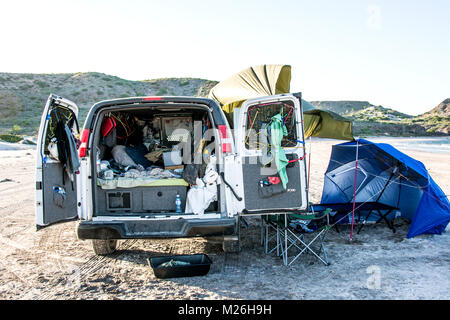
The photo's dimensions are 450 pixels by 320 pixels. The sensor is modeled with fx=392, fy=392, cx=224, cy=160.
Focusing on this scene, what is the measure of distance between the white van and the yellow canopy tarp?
150 centimetres

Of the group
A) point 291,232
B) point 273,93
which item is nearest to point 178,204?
point 291,232

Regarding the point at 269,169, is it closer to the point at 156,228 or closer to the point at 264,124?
the point at 264,124

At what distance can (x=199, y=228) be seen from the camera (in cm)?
440

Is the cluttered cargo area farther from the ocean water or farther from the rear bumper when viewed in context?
the ocean water

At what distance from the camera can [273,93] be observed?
6461 millimetres

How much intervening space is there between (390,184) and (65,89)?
2080 inches

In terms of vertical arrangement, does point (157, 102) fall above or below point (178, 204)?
above

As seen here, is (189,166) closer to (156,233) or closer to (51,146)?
(156,233)

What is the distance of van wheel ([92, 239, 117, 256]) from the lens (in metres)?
5.25

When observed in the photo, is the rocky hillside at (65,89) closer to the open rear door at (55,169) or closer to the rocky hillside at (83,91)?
the rocky hillside at (83,91)

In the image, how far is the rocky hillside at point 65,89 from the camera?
41.6m

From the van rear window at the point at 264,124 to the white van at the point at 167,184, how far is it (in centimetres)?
1

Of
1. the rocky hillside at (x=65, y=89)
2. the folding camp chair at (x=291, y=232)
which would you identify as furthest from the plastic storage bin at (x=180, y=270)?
the rocky hillside at (x=65, y=89)
